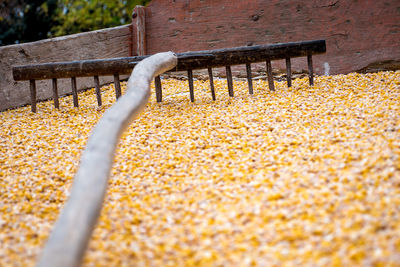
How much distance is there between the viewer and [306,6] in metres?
5.15

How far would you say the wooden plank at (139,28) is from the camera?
6102 mm

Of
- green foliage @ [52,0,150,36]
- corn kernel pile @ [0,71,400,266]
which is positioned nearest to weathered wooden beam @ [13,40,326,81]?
corn kernel pile @ [0,71,400,266]

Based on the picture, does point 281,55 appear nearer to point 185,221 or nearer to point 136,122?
point 136,122

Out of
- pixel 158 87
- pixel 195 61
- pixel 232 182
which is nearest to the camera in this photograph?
pixel 232 182

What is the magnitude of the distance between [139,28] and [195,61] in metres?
2.34

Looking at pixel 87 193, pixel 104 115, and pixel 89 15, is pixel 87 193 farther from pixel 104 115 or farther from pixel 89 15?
pixel 89 15

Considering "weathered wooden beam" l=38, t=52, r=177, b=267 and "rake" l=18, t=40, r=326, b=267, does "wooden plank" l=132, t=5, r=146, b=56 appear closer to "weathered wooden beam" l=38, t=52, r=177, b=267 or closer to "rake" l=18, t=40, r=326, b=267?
"rake" l=18, t=40, r=326, b=267

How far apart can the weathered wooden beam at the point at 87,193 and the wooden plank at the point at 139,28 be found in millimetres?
3959

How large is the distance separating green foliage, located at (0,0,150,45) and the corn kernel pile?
20.9ft

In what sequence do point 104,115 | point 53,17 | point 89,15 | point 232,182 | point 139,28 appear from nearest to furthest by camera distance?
point 104,115 → point 232,182 → point 139,28 → point 89,15 → point 53,17

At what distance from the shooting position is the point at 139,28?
6.11 meters

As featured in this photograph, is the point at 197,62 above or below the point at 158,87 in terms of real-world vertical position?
above

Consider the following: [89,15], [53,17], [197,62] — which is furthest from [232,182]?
[53,17]

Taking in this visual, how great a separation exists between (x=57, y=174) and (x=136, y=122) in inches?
49.1
